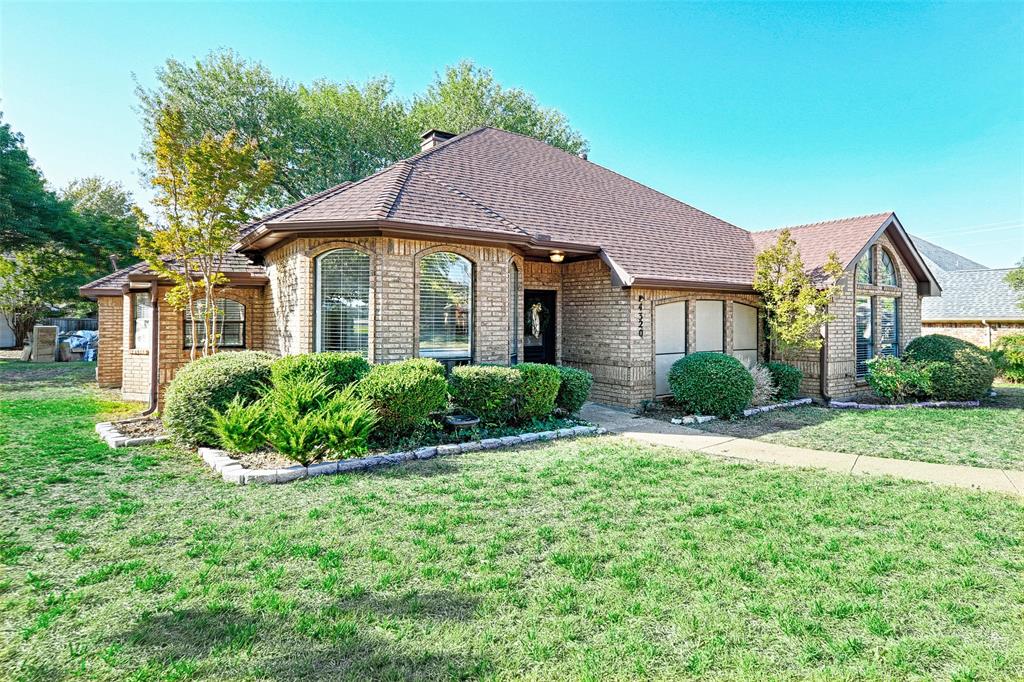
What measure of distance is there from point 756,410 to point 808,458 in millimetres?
3736

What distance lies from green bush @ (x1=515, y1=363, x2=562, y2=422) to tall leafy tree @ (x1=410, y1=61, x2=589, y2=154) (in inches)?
852

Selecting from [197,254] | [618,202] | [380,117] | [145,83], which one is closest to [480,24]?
[618,202]

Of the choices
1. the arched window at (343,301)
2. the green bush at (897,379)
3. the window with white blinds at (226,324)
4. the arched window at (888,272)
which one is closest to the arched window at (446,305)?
the arched window at (343,301)

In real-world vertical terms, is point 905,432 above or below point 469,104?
below

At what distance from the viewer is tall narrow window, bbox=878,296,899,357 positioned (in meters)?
13.4

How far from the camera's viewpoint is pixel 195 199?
9.35m

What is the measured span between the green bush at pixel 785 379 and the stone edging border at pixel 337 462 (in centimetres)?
670

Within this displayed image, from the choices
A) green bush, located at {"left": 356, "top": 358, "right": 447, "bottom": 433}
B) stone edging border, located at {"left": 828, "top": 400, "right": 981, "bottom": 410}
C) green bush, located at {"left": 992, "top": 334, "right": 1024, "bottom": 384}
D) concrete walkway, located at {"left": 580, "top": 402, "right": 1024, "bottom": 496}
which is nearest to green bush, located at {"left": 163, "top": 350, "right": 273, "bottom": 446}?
green bush, located at {"left": 356, "top": 358, "right": 447, "bottom": 433}

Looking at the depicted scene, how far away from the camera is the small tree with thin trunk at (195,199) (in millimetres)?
9383

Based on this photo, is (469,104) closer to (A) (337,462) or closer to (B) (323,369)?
(B) (323,369)

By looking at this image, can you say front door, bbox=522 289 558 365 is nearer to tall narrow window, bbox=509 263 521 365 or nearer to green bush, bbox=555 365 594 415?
tall narrow window, bbox=509 263 521 365

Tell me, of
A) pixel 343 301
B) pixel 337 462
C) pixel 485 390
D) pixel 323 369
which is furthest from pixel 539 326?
pixel 337 462

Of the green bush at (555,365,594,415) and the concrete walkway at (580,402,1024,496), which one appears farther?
the green bush at (555,365,594,415)

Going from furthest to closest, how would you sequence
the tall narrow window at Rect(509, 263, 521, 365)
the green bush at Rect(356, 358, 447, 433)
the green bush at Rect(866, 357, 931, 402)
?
the green bush at Rect(866, 357, 931, 402)
the tall narrow window at Rect(509, 263, 521, 365)
the green bush at Rect(356, 358, 447, 433)
